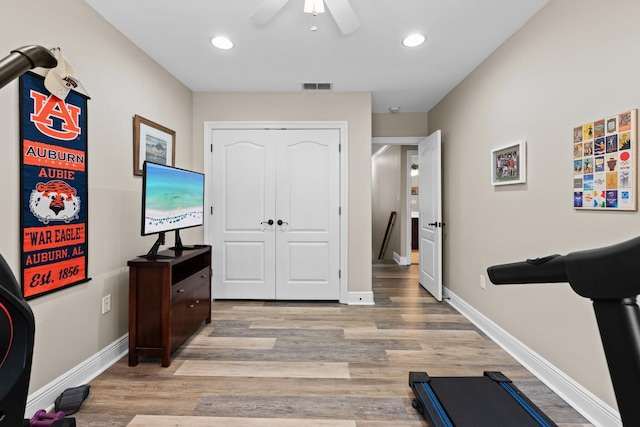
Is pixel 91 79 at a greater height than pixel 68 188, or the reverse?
pixel 91 79

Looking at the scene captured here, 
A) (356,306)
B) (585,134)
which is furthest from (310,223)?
(585,134)

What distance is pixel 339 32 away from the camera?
8.63 ft

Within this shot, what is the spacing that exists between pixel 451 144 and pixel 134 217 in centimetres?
342

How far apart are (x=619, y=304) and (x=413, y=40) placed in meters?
2.82

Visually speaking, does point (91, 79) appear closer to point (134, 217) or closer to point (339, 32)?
point (134, 217)

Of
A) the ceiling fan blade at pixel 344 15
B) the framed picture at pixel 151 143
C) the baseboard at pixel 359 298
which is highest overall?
the ceiling fan blade at pixel 344 15

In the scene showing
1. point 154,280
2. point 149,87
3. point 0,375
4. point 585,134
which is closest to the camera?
point 0,375

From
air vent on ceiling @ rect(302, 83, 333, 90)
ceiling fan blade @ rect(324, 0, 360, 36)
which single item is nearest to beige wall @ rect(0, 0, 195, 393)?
air vent on ceiling @ rect(302, 83, 333, 90)

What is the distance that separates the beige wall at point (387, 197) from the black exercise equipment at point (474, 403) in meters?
4.64

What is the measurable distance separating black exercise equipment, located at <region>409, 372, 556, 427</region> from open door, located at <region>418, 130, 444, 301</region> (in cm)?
197

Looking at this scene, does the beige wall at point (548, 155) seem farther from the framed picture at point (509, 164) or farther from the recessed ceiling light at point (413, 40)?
the recessed ceiling light at point (413, 40)

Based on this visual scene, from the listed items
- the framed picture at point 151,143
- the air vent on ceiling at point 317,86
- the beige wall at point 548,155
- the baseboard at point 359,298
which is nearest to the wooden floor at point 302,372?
the baseboard at point 359,298

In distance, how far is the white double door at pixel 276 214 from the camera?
397 cm

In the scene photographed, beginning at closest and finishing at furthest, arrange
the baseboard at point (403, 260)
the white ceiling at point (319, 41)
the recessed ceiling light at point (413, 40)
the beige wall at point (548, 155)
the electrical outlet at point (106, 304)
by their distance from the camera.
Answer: the beige wall at point (548, 155), the white ceiling at point (319, 41), the electrical outlet at point (106, 304), the recessed ceiling light at point (413, 40), the baseboard at point (403, 260)
